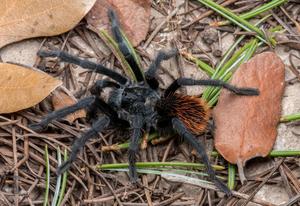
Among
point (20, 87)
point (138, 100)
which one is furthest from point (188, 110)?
point (20, 87)

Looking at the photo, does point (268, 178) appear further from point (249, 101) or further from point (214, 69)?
point (214, 69)

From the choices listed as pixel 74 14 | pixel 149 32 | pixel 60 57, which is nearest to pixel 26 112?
pixel 60 57

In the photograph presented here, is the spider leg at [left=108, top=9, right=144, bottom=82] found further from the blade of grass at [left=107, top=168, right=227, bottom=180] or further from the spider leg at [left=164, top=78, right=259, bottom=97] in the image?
the blade of grass at [left=107, top=168, right=227, bottom=180]

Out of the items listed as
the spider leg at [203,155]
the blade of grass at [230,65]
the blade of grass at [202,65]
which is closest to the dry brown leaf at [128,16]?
the blade of grass at [202,65]

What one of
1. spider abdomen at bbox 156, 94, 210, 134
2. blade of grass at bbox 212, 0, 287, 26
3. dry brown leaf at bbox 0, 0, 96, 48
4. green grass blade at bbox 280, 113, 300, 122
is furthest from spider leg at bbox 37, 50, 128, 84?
green grass blade at bbox 280, 113, 300, 122

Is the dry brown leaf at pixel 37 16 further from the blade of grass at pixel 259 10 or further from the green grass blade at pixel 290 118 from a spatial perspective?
the green grass blade at pixel 290 118

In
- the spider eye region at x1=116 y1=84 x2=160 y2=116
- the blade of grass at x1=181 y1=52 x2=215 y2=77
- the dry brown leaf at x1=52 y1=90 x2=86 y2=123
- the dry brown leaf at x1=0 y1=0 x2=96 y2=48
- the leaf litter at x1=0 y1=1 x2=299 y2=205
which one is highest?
the dry brown leaf at x1=0 y1=0 x2=96 y2=48
